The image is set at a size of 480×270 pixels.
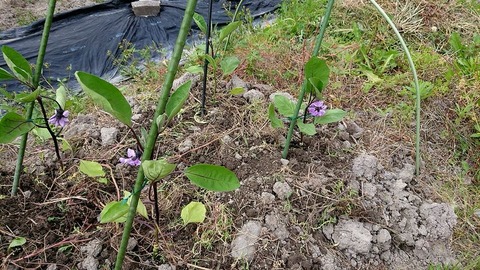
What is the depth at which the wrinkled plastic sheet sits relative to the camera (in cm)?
293

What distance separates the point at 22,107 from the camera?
2.21 metres

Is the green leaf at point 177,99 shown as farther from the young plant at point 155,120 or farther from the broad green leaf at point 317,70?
the broad green leaf at point 317,70

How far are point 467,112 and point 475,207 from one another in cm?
63

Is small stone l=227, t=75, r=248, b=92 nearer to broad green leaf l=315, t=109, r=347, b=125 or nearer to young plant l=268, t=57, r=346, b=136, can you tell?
young plant l=268, t=57, r=346, b=136

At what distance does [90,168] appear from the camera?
1397 mm

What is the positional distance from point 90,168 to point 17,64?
1.36 ft

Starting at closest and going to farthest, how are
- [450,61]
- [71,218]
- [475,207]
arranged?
[71,218] < [475,207] < [450,61]

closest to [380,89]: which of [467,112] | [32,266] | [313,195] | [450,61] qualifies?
[467,112]

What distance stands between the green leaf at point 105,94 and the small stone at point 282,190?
77 centimetres

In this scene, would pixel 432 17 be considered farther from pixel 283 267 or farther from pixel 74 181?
pixel 74 181

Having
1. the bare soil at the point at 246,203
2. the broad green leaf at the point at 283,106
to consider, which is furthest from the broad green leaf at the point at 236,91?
the broad green leaf at the point at 283,106

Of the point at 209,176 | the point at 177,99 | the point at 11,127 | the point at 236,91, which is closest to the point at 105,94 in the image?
the point at 177,99

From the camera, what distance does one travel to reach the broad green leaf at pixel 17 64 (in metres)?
1.13

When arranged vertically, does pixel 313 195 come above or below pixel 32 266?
below
